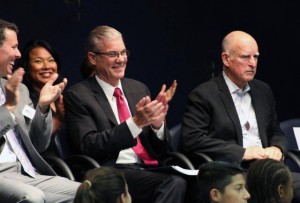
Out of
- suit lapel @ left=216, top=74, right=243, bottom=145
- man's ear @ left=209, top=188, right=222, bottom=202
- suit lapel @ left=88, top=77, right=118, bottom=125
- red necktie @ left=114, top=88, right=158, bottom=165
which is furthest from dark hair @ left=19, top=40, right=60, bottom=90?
man's ear @ left=209, top=188, right=222, bottom=202

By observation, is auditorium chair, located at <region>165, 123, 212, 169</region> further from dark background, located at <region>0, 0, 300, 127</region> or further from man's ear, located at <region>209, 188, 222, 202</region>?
dark background, located at <region>0, 0, 300, 127</region>

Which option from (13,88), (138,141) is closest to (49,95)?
(13,88)

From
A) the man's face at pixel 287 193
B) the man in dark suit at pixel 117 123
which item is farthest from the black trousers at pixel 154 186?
the man's face at pixel 287 193

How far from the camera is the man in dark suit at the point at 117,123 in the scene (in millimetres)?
5879

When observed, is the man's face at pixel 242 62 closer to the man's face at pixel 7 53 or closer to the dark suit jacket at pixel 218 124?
the dark suit jacket at pixel 218 124

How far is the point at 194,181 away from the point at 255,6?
2331 mm

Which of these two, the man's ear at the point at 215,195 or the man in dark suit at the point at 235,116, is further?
the man in dark suit at the point at 235,116

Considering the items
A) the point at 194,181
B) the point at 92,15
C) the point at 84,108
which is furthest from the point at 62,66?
the point at 194,181

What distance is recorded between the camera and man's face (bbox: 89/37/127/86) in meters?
6.30

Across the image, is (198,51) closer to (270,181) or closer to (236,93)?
(236,93)

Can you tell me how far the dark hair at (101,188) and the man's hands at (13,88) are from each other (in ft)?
2.82

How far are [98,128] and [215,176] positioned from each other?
3.51 feet

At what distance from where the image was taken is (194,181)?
6.04m

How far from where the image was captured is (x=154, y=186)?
5.92 metres
